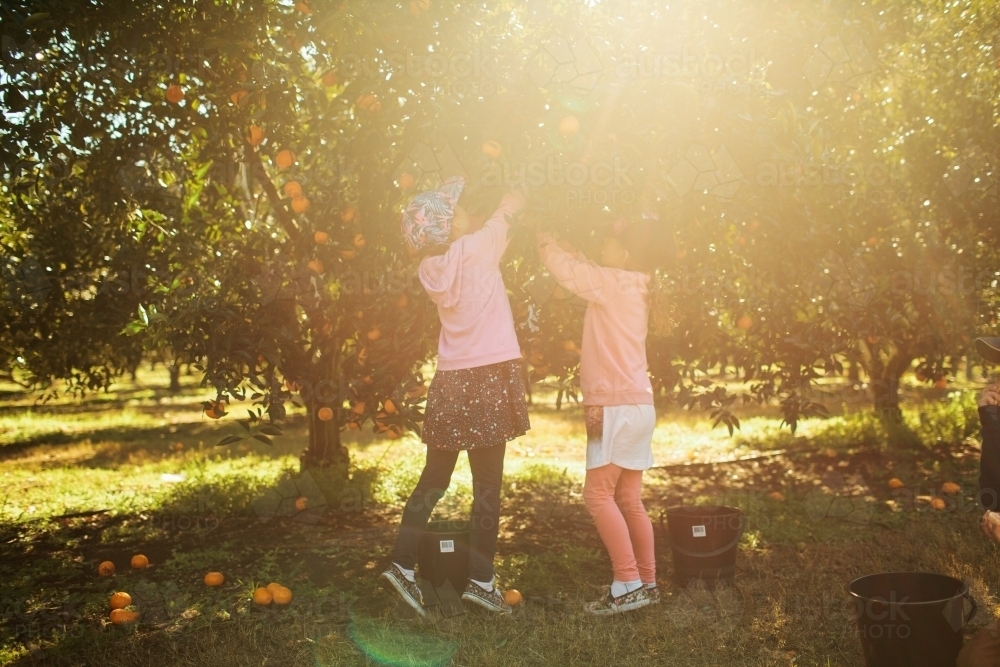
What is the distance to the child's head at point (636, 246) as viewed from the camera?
426 cm

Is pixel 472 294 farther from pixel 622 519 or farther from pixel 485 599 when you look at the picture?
pixel 485 599

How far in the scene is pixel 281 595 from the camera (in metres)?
4.23

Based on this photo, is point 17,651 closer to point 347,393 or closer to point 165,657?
Answer: point 165,657

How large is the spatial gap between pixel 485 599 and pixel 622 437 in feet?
3.41

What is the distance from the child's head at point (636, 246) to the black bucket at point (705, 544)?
53.6 inches

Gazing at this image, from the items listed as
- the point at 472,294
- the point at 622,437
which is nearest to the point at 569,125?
the point at 472,294

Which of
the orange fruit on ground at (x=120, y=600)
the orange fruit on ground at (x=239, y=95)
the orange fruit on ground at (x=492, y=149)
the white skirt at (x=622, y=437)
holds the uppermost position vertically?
the orange fruit on ground at (x=239, y=95)

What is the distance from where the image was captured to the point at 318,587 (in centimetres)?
458

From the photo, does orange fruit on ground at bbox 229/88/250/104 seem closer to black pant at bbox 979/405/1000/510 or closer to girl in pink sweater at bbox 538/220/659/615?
girl in pink sweater at bbox 538/220/659/615

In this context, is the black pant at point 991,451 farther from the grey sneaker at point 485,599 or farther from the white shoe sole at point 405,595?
the white shoe sole at point 405,595

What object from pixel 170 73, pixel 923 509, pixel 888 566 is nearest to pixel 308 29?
pixel 170 73

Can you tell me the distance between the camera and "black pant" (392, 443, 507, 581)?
409cm

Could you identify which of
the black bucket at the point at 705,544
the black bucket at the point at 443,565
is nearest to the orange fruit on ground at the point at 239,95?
the black bucket at the point at 443,565

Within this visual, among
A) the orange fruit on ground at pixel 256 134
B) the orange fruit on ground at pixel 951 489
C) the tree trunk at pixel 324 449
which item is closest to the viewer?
the orange fruit on ground at pixel 256 134
